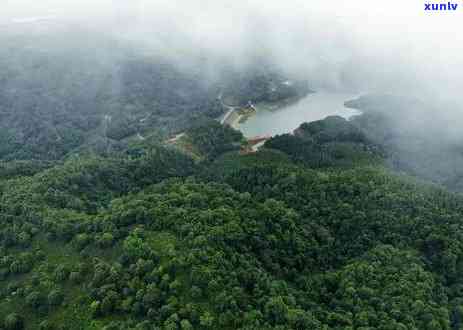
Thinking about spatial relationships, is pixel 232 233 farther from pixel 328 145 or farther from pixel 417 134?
pixel 417 134

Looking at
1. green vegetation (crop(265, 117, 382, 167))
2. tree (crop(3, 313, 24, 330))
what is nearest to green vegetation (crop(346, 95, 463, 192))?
green vegetation (crop(265, 117, 382, 167))

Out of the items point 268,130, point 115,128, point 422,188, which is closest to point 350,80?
point 268,130

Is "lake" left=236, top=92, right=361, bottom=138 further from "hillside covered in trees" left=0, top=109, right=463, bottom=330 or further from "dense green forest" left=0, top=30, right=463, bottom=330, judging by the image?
"hillside covered in trees" left=0, top=109, right=463, bottom=330

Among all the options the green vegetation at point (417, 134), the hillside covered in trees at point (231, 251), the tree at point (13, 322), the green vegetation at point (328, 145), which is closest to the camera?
the tree at point (13, 322)

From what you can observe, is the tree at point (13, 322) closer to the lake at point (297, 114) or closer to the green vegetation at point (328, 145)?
the green vegetation at point (328, 145)

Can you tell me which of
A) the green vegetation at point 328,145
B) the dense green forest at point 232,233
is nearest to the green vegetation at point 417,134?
the dense green forest at point 232,233

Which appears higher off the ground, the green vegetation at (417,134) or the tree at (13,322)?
the tree at (13,322)

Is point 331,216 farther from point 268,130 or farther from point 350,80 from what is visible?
point 350,80
